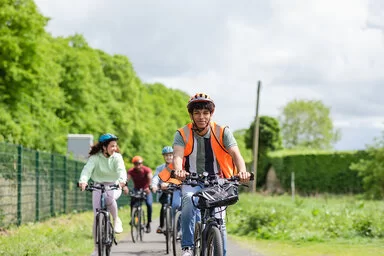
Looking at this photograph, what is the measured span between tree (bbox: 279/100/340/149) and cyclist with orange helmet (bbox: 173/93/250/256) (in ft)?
286

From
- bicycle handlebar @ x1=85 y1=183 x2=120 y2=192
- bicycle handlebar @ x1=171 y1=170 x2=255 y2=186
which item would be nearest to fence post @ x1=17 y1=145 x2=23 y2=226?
bicycle handlebar @ x1=85 y1=183 x2=120 y2=192

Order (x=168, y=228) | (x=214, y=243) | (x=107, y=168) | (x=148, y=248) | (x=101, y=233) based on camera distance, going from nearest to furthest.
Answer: (x=214, y=243) → (x=101, y=233) → (x=107, y=168) → (x=168, y=228) → (x=148, y=248)

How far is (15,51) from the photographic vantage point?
116 ft

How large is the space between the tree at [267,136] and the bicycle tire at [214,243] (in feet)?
186

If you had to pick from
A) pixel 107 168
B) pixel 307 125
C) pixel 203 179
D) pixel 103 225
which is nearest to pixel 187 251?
pixel 203 179

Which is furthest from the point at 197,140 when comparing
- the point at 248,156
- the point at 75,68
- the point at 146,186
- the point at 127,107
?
the point at 248,156

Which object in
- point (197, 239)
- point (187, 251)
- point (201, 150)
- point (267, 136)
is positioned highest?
point (267, 136)

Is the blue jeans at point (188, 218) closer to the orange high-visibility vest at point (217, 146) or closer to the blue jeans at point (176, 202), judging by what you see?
the orange high-visibility vest at point (217, 146)

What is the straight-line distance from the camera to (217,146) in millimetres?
7332

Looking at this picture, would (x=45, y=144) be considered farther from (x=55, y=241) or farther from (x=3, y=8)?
(x=55, y=241)

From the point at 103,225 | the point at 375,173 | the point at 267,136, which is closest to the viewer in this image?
the point at 103,225

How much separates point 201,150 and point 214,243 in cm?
123

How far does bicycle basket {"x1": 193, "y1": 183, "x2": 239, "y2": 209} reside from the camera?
6613 mm

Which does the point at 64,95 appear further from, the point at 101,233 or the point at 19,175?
the point at 101,233
